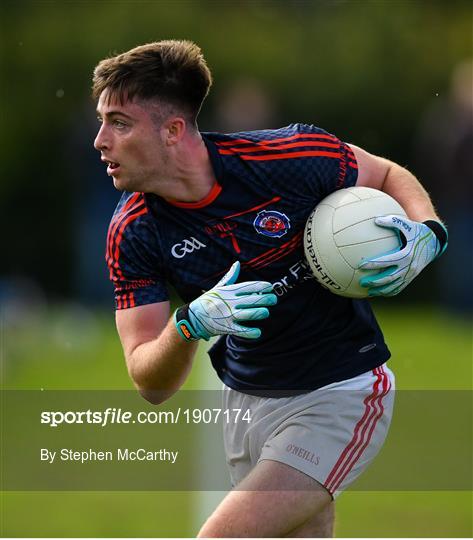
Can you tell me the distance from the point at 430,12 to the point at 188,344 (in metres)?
12.1

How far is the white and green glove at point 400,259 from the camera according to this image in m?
5.05

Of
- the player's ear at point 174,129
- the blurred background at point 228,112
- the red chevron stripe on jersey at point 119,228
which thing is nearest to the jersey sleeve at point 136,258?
the red chevron stripe on jersey at point 119,228

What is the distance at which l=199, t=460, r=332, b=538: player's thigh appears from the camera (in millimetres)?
4922

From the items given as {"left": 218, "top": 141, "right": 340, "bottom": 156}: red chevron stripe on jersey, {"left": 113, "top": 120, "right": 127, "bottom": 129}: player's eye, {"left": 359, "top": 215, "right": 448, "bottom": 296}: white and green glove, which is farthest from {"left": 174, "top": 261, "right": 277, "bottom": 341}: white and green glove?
{"left": 113, "top": 120, "right": 127, "bottom": 129}: player's eye

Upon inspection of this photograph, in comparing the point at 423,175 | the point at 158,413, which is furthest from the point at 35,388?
the point at 423,175

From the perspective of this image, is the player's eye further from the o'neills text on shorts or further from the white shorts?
the o'neills text on shorts

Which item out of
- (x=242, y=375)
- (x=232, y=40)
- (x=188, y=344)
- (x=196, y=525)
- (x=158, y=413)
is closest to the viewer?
(x=188, y=344)

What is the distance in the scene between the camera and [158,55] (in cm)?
524

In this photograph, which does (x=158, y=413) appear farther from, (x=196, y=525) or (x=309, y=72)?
(x=309, y=72)

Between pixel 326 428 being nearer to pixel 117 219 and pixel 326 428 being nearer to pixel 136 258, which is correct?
pixel 136 258

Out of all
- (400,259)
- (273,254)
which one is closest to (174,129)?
(273,254)

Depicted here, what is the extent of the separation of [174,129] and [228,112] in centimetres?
874

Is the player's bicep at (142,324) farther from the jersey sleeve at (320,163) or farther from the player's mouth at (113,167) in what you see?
the jersey sleeve at (320,163)

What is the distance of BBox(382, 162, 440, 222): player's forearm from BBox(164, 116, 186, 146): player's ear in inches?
43.0
